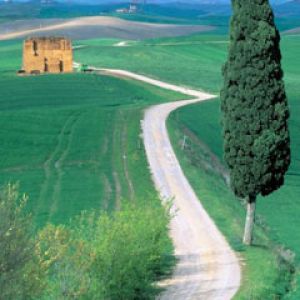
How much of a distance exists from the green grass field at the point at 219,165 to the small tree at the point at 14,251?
37.3ft

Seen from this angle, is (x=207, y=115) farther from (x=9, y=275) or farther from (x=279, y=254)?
(x=9, y=275)

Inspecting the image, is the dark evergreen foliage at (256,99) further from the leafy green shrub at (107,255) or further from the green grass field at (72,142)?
the green grass field at (72,142)

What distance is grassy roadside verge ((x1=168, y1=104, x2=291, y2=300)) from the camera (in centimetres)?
3631

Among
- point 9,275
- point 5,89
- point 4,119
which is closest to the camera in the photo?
point 9,275

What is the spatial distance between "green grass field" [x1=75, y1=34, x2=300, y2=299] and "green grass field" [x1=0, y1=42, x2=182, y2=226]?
386 centimetres

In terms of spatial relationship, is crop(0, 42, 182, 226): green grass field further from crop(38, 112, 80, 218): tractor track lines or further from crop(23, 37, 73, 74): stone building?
crop(23, 37, 73, 74): stone building

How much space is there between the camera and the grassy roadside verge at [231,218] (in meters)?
36.3

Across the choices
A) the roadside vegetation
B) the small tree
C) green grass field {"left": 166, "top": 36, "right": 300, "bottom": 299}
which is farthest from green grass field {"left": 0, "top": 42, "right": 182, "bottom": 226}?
the small tree

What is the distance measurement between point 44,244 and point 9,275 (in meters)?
4.27

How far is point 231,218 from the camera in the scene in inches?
1870

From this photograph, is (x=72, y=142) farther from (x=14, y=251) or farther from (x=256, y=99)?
(x=14, y=251)

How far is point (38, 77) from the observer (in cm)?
10950

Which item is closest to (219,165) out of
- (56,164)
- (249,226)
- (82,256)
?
(56,164)

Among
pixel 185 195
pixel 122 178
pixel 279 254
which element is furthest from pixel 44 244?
pixel 122 178
